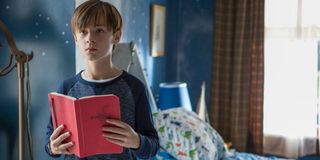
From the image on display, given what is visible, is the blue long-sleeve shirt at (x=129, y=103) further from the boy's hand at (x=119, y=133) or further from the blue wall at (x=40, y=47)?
the blue wall at (x=40, y=47)

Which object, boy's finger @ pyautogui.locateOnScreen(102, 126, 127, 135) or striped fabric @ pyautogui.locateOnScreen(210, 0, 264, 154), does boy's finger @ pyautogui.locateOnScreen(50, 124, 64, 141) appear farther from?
striped fabric @ pyautogui.locateOnScreen(210, 0, 264, 154)

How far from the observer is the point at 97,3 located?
113 cm

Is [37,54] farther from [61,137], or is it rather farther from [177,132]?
[177,132]

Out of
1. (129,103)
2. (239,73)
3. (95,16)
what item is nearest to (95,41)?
(95,16)

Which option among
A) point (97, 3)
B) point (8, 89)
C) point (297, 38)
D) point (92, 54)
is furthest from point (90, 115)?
point (297, 38)

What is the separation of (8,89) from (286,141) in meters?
A: 2.35

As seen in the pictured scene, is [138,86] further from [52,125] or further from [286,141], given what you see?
[286,141]

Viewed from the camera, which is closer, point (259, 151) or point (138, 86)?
point (138, 86)

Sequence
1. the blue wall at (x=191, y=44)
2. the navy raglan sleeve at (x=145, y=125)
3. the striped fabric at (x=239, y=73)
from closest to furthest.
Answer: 1. the navy raglan sleeve at (x=145, y=125)
2. the striped fabric at (x=239, y=73)
3. the blue wall at (x=191, y=44)

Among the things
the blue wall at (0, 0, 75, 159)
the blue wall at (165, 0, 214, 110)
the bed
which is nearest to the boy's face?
the blue wall at (0, 0, 75, 159)

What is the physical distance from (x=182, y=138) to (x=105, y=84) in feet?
3.68

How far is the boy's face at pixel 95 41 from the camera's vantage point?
3.59 feet

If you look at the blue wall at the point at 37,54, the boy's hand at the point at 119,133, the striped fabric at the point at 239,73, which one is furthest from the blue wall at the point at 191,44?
the boy's hand at the point at 119,133

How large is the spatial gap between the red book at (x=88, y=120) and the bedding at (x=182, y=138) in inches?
43.6
